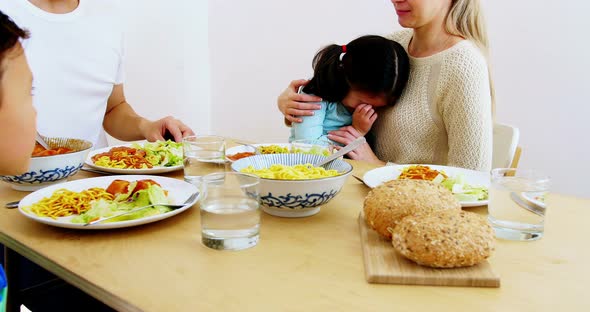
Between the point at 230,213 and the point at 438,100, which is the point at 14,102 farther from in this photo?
the point at 438,100

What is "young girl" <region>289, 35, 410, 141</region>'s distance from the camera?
163cm

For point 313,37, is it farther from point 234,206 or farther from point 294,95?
point 234,206

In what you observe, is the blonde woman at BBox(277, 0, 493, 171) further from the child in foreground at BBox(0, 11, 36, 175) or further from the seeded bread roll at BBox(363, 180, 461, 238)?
the child in foreground at BBox(0, 11, 36, 175)

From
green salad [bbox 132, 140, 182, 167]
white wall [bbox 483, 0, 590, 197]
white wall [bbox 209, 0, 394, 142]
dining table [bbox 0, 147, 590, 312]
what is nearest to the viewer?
dining table [bbox 0, 147, 590, 312]

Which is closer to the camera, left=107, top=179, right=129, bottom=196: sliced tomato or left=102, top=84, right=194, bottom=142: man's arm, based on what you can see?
left=107, top=179, right=129, bottom=196: sliced tomato

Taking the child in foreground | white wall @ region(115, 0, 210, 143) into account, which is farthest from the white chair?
white wall @ region(115, 0, 210, 143)

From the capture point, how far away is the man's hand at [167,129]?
1.61 meters

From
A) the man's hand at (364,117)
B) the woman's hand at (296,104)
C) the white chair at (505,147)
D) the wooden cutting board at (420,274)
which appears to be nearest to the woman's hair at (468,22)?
the white chair at (505,147)

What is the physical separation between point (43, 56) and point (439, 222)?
1.55m

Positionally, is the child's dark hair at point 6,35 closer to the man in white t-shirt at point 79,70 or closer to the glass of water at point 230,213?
the glass of water at point 230,213

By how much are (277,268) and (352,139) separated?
979 mm

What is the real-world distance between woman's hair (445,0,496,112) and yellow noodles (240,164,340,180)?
920mm

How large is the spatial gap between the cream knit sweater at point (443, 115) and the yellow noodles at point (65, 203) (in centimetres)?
101

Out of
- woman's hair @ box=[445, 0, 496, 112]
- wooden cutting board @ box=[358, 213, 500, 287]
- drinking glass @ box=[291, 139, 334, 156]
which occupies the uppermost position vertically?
woman's hair @ box=[445, 0, 496, 112]
